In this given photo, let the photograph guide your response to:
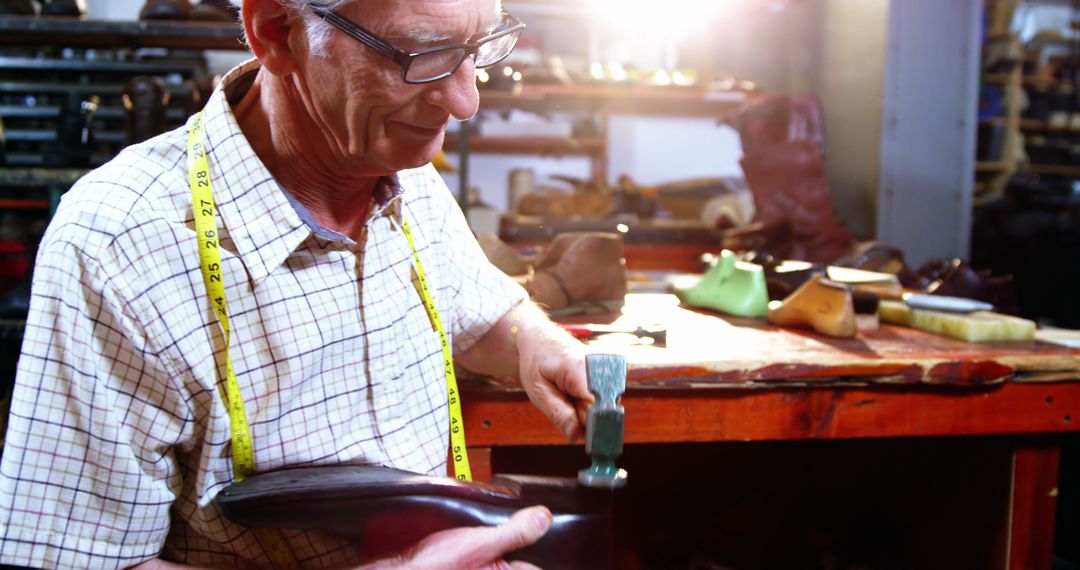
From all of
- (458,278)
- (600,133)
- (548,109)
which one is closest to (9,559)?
(458,278)

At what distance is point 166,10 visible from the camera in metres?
3.20

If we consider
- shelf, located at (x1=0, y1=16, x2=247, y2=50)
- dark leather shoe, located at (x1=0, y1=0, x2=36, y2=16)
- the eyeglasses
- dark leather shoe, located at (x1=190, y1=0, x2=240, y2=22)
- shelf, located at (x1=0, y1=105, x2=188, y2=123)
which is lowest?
the eyeglasses

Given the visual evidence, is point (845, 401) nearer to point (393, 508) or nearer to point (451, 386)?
point (451, 386)

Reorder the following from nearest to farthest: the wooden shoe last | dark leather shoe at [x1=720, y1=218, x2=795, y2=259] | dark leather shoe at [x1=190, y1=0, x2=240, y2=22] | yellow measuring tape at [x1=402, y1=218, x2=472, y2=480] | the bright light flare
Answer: yellow measuring tape at [x1=402, y1=218, x2=472, y2=480] → the wooden shoe last → dark leather shoe at [x1=190, y1=0, x2=240, y2=22] → dark leather shoe at [x1=720, y1=218, x2=795, y2=259] → the bright light flare

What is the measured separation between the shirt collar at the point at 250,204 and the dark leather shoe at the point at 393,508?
0.29 meters

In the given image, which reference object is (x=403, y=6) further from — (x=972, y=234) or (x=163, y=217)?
(x=972, y=234)

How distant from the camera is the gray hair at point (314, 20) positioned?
1.08 m

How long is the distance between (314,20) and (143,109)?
100 inches

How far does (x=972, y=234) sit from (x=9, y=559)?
6.05 metres

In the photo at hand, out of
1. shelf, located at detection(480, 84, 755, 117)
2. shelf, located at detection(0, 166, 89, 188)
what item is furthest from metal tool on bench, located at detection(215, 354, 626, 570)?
shelf, located at detection(480, 84, 755, 117)

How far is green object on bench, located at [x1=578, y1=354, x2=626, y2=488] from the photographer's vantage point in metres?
1.16

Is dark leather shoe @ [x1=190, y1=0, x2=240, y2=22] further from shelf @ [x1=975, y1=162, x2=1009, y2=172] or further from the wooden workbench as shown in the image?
shelf @ [x1=975, y1=162, x2=1009, y2=172]

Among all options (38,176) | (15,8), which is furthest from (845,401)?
(15,8)

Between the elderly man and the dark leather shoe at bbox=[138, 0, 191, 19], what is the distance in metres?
2.23
